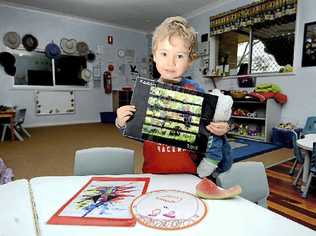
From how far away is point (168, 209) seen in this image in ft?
1.90

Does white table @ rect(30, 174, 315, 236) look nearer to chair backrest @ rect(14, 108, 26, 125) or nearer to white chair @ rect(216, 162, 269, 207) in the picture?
white chair @ rect(216, 162, 269, 207)

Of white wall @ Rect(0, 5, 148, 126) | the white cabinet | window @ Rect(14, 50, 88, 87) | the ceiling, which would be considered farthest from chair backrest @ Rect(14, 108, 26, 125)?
the white cabinet

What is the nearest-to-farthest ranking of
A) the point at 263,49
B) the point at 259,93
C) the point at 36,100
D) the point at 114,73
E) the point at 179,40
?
1. the point at 179,40
2. the point at 259,93
3. the point at 263,49
4. the point at 36,100
5. the point at 114,73

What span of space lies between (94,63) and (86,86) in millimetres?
631

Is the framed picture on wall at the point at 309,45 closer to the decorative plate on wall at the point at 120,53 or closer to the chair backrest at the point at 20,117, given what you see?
the decorative plate on wall at the point at 120,53

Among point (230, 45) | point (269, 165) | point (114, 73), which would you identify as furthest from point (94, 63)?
point (269, 165)

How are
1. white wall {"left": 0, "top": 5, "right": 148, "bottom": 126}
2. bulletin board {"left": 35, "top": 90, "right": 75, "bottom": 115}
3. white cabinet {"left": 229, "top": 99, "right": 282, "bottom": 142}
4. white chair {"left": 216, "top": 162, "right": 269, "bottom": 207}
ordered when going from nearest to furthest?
white chair {"left": 216, "top": 162, "right": 269, "bottom": 207} < white cabinet {"left": 229, "top": 99, "right": 282, "bottom": 142} < white wall {"left": 0, "top": 5, "right": 148, "bottom": 126} < bulletin board {"left": 35, "top": 90, "right": 75, "bottom": 115}

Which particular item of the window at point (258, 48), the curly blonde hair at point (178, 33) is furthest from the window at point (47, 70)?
the curly blonde hair at point (178, 33)

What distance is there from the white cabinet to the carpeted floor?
50 centimetres

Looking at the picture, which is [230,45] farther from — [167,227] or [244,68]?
[167,227]

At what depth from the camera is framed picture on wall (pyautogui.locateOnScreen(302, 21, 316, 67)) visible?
10.7 feet

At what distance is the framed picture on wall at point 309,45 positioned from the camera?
325 cm

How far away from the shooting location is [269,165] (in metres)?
2.69

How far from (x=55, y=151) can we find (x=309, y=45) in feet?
13.0
